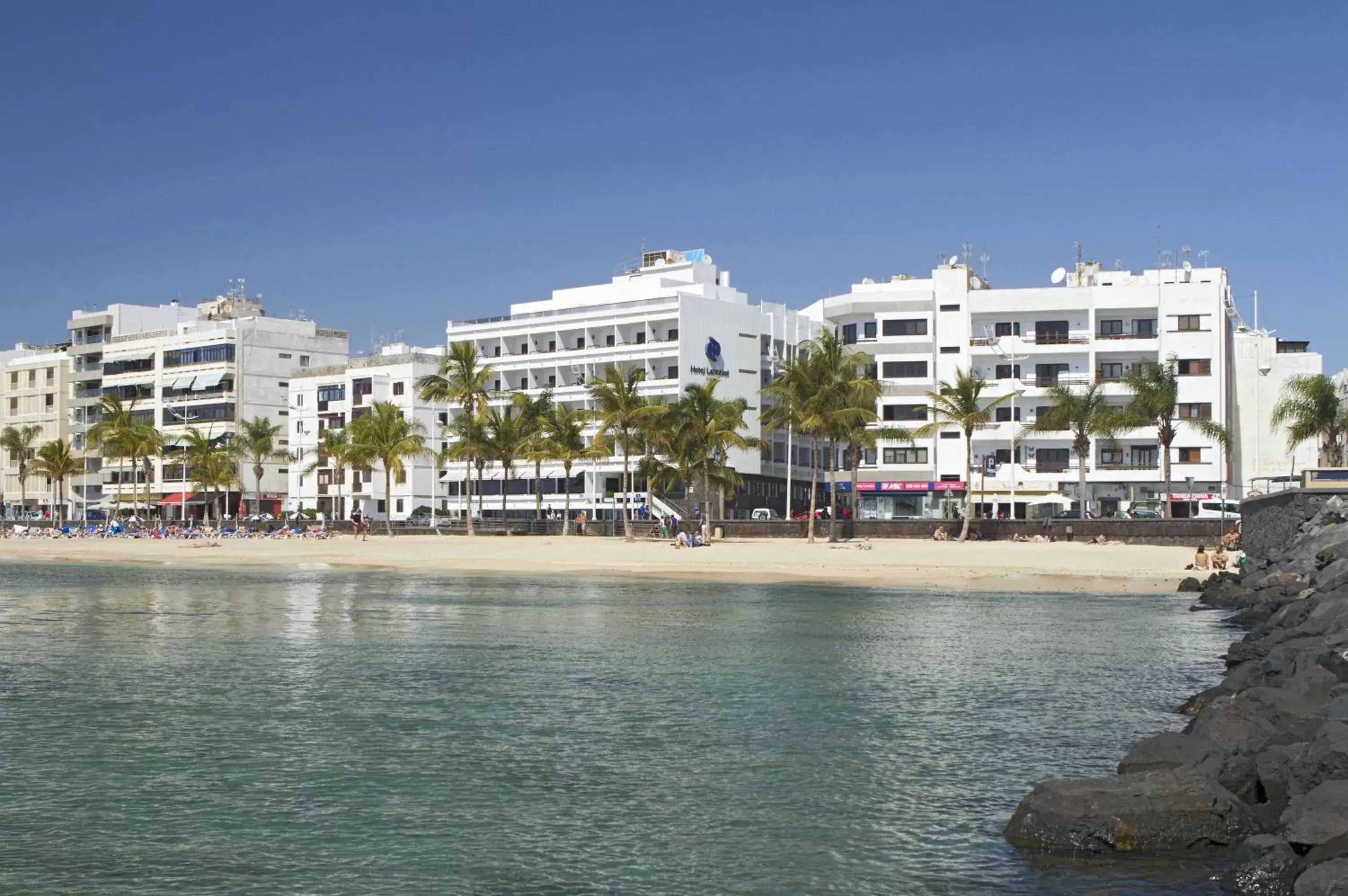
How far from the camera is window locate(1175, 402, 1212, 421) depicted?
321ft

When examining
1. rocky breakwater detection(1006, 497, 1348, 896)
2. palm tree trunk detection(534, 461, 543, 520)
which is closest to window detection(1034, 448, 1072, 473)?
palm tree trunk detection(534, 461, 543, 520)

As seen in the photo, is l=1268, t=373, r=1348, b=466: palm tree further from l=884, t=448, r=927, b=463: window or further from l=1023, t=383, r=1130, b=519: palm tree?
l=884, t=448, r=927, b=463: window

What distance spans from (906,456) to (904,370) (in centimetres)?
627

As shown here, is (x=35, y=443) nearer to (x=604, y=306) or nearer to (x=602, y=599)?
(x=604, y=306)

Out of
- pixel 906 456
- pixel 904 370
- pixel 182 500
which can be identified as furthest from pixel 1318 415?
pixel 182 500

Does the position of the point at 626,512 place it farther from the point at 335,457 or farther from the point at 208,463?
the point at 208,463

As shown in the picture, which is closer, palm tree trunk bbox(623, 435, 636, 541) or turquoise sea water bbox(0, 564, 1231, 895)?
turquoise sea water bbox(0, 564, 1231, 895)

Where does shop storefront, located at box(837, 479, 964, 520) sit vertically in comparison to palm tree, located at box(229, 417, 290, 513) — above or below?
below

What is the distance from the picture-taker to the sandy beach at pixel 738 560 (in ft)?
187

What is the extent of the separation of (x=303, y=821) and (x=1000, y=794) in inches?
299

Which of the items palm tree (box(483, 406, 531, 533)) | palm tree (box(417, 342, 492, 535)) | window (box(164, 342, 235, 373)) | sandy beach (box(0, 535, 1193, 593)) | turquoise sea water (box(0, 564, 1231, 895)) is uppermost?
A: window (box(164, 342, 235, 373))

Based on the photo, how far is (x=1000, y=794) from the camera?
631 inches

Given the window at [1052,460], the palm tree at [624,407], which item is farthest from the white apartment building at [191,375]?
the window at [1052,460]

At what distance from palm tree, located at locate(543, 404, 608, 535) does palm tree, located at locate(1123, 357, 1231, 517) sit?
33.4 meters
